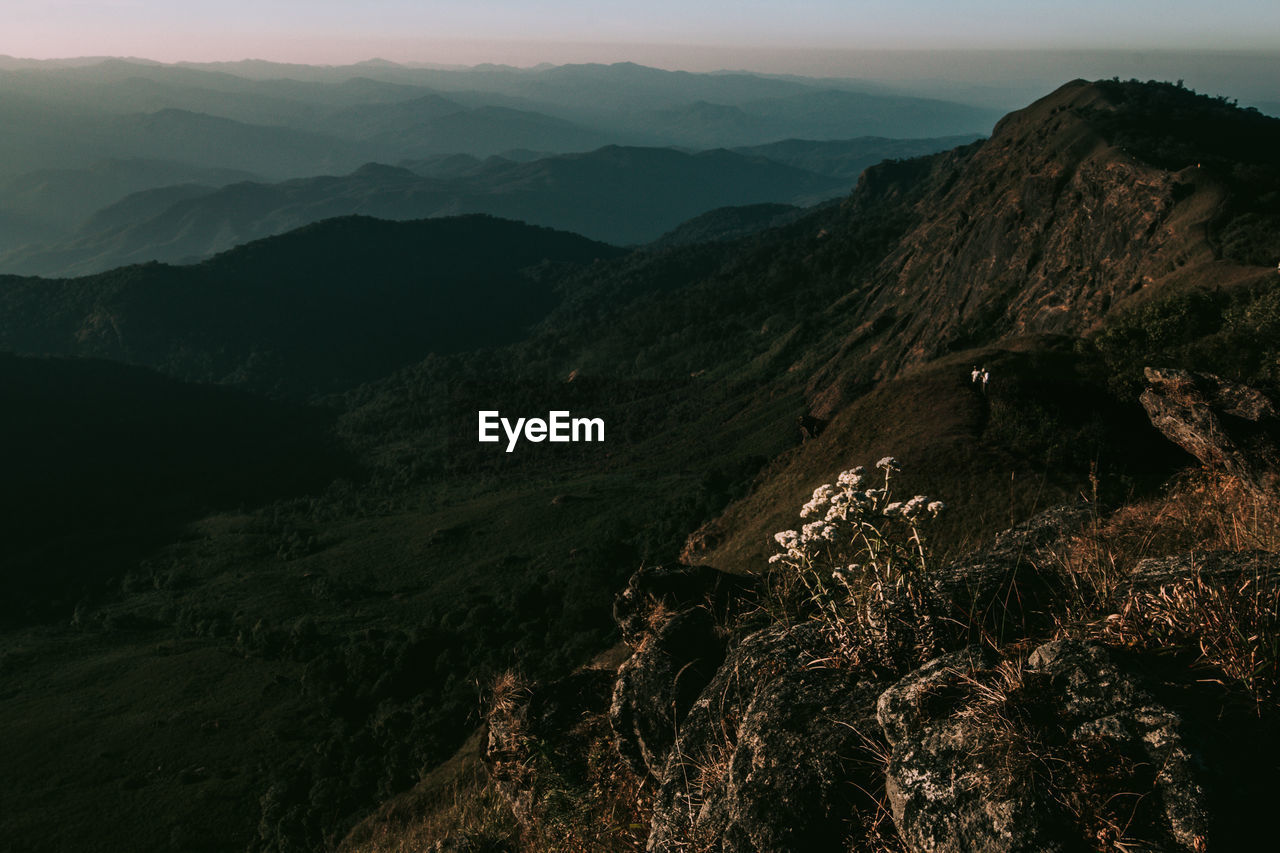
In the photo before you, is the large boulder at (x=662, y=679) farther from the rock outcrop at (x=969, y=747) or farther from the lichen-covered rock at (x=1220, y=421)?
the lichen-covered rock at (x=1220, y=421)

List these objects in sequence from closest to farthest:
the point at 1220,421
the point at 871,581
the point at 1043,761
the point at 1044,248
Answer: the point at 1043,761, the point at 871,581, the point at 1220,421, the point at 1044,248

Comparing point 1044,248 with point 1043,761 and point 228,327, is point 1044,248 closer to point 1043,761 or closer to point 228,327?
point 1043,761

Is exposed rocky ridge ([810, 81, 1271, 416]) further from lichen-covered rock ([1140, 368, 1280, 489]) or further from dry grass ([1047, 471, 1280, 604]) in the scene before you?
dry grass ([1047, 471, 1280, 604])

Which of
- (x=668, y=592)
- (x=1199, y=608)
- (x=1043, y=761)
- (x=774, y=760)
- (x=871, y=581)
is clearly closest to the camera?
(x=1043, y=761)

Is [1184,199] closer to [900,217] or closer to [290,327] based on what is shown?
[900,217]

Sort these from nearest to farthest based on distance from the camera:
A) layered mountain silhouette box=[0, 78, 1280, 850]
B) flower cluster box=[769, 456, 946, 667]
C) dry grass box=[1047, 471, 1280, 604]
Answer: flower cluster box=[769, 456, 946, 667], dry grass box=[1047, 471, 1280, 604], layered mountain silhouette box=[0, 78, 1280, 850]

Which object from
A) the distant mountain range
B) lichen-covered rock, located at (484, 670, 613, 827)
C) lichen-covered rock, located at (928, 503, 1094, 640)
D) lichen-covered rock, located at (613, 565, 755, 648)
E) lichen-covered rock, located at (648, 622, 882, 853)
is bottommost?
the distant mountain range

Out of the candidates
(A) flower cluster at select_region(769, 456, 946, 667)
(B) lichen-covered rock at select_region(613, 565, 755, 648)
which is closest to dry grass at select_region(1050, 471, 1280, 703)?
(A) flower cluster at select_region(769, 456, 946, 667)

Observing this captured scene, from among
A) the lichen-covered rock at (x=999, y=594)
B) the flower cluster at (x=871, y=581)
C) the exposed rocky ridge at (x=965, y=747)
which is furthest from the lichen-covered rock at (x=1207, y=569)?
the flower cluster at (x=871, y=581)

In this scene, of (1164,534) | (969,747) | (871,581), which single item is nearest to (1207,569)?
(871,581)
